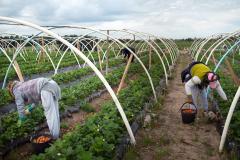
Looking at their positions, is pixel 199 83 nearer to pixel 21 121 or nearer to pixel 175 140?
pixel 175 140

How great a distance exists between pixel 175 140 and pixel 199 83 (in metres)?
1.53

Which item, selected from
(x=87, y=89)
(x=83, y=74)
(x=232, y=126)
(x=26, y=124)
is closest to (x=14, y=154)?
(x=26, y=124)

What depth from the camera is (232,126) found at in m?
6.50

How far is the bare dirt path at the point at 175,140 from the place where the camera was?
6102 mm

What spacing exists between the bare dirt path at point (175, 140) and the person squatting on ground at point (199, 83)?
508 millimetres

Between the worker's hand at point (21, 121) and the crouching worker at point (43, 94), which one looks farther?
the worker's hand at point (21, 121)

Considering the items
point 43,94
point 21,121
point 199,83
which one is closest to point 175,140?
point 199,83

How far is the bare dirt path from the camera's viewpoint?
6102mm

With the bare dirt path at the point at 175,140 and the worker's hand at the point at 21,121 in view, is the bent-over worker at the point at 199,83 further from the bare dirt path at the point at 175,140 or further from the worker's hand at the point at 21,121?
the worker's hand at the point at 21,121

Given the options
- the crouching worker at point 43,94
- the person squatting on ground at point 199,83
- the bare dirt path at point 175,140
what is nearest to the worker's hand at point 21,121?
the crouching worker at point 43,94

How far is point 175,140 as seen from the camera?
22.7ft

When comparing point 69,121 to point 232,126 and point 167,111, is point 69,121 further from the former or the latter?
point 232,126

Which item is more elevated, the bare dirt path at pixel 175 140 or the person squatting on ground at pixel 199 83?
the person squatting on ground at pixel 199 83

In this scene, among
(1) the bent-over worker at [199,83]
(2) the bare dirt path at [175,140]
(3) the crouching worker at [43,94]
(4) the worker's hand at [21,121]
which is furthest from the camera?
(1) the bent-over worker at [199,83]
